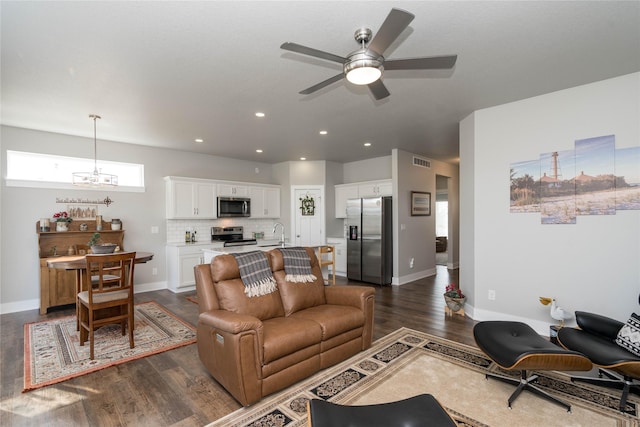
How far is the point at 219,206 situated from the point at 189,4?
4.76 metres

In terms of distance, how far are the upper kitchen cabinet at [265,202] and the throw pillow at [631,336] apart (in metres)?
6.11

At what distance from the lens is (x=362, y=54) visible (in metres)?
2.05

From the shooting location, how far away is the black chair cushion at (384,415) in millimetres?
1522

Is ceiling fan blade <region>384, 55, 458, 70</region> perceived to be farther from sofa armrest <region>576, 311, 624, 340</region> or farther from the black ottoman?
sofa armrest <region>576, 311, 624, 340</region>

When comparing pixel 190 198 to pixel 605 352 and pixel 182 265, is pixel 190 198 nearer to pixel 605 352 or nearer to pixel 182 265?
pixel 182 265

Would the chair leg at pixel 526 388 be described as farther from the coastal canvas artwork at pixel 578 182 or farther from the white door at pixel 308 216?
the white door at pixel 308 216

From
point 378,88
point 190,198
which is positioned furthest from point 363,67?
point 190,198

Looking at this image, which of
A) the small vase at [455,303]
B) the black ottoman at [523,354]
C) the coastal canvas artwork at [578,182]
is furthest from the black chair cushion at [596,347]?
the small vase at [455,303]

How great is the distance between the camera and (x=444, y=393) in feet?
7.81

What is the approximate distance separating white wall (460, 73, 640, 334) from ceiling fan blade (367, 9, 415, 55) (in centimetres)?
260

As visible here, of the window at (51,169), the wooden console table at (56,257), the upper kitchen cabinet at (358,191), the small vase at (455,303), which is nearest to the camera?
the small vase at (455,303)

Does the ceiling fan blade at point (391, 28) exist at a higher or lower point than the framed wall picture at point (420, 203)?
higher

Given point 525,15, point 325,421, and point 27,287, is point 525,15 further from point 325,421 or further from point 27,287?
point 27,287

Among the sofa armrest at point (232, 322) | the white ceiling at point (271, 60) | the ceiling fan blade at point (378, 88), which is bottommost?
the sofa armrest at point (232, 322)
